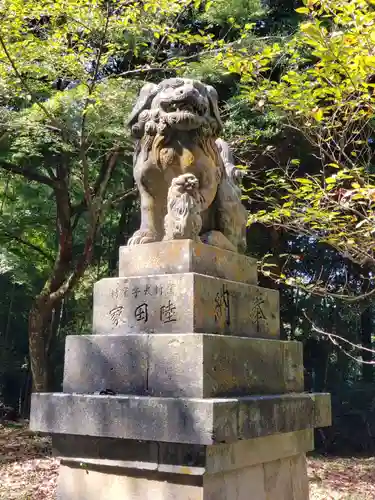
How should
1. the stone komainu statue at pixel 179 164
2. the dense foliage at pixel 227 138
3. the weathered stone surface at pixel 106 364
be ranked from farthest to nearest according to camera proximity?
the dense foliage at pixel 227 138
the stone komainu statue at pixel 179 164
the weathered stone surface at pixel 106 364

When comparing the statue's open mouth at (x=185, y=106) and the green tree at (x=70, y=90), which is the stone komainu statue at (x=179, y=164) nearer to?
the statue's open mouth at (x=185, y=106)

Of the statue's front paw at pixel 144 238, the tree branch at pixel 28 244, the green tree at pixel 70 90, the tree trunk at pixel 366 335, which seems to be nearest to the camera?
the statue's front paw at pixel 144 238

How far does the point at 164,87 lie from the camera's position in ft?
12.2

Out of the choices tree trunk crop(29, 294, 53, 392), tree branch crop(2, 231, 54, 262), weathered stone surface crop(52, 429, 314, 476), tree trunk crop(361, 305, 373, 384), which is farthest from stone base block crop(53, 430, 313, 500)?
tree trunk crop(361, 305, 373, 384)

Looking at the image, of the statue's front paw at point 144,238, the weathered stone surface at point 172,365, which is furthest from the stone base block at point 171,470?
the statue's front paw at point 144,238

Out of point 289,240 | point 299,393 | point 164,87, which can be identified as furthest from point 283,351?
point 289,240

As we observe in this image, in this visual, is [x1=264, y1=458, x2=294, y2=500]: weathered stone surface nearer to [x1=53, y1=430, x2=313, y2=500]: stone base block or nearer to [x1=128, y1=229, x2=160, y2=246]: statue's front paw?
[x1=53, y1=430, x2=313, y2=500]: stone base block

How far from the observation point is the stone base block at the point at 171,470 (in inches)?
116

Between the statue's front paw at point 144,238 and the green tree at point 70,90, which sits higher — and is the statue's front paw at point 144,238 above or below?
below

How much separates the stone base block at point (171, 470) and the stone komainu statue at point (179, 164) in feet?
4.35

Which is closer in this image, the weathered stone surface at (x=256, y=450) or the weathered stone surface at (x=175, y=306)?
the weathered stone surface at (x=256, y=450)

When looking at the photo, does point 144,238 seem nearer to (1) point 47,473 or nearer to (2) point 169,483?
(2) point 169,483

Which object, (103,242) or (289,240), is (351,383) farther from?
(103,242)

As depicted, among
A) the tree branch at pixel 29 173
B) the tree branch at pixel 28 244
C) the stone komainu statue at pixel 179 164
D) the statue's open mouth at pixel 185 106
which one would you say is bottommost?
the stone komainu statue at pixel 179 164
